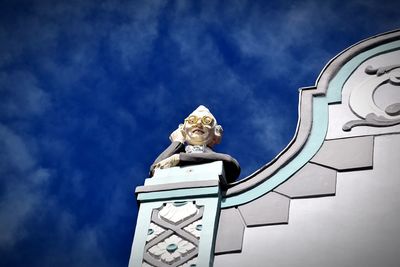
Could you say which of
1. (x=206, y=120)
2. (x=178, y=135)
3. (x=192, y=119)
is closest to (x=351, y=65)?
(x=206, y=120)

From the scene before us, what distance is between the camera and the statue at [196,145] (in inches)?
333

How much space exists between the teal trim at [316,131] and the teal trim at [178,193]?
144 mm

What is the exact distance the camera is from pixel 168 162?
859 cm

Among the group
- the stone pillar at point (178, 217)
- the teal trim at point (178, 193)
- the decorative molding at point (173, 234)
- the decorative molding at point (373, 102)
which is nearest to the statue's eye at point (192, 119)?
the stone pillar at point (178, 217)

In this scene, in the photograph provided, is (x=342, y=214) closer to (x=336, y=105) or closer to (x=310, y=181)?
(x=310, y=181)

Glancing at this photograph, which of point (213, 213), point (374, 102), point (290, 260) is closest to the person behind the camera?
point (290, 260)

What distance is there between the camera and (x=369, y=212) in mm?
7422

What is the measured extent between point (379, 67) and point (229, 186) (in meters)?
2.01

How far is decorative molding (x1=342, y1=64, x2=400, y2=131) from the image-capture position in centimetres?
834

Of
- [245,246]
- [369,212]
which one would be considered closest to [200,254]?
[245,246]

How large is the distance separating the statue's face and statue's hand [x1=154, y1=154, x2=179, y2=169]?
298 mm

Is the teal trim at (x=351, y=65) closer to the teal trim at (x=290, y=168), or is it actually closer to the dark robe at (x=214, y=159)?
the teal trim at (x=290, y=168)

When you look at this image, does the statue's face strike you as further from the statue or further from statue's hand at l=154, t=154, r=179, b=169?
statue's hand at l=154, t=154, r=179, b=169

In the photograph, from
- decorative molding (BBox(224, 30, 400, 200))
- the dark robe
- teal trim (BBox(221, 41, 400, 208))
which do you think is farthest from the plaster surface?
the dark robe
